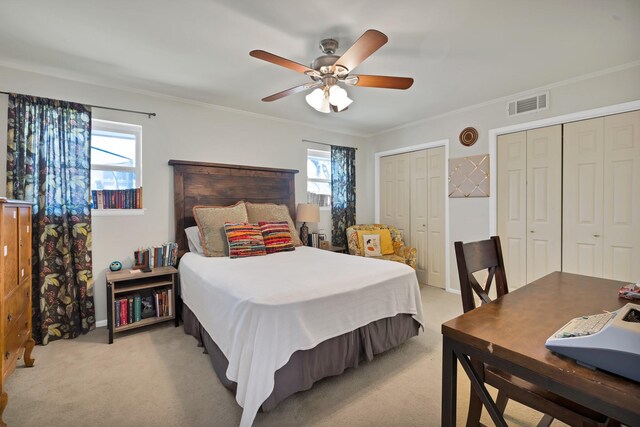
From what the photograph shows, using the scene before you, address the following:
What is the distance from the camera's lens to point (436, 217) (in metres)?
4.14

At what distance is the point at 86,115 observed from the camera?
108 inches

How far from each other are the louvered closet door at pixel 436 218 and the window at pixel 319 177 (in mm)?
1550

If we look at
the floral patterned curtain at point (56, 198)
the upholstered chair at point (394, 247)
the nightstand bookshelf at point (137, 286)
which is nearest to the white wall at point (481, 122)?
the upholstered chair at point (394, 247)

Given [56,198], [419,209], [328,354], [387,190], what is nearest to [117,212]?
[56,198]

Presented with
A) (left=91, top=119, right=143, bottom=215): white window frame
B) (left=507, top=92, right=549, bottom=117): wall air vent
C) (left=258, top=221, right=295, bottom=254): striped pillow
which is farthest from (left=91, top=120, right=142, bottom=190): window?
(left=507, top=92, right=549, bottom=117): wall air vent

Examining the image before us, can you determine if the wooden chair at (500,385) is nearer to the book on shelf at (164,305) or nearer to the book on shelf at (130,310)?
the book on shelf at (164,305)

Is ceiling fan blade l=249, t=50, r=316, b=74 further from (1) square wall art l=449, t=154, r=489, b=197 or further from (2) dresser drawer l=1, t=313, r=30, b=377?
(1) square wall art l=449, t=154, r=489, b=197

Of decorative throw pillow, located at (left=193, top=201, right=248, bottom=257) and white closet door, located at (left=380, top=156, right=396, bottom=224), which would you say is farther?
white closet door, located at (left=380, top=156, right=396, bottom=224)

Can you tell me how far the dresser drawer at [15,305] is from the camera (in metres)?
1.70

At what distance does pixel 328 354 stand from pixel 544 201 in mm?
2942

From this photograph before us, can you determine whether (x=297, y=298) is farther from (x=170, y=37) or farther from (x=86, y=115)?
(x=86, y=115)

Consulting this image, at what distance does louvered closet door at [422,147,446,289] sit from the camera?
4.06 meters

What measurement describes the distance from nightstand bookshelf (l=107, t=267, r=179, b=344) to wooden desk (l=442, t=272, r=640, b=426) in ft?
8.82

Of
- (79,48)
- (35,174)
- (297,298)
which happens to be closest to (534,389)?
(297,298)
